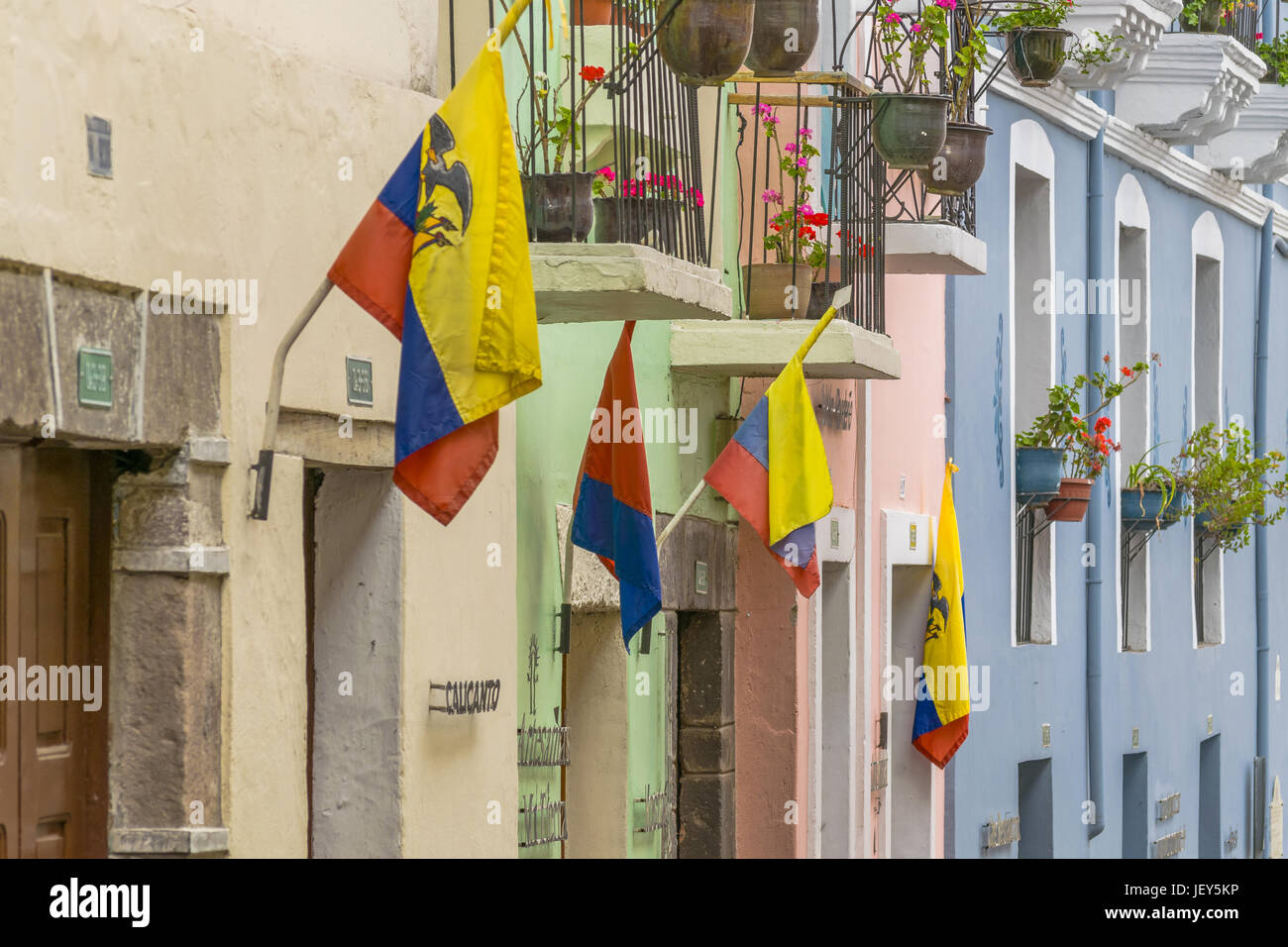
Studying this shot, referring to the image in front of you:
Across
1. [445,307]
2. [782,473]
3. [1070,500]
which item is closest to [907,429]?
[1070,500]

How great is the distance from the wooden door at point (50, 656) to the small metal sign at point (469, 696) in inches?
58.3

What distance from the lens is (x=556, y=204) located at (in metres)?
7.25

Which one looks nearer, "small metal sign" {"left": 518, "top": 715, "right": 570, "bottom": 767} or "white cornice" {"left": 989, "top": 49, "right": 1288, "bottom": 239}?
"small metal sign" {"left": 518, "top": 715, "right": 570, "bottom": 767}

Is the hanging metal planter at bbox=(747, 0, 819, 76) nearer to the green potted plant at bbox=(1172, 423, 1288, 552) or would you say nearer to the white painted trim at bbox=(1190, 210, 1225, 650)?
the green potted plant at bbox=(1172, 423, 1288, 552)

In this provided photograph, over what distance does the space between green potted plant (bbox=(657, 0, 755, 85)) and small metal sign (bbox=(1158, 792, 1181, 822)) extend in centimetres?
1092

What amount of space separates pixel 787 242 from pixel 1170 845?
8.63 meters

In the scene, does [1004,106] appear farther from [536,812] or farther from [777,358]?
[536,812]

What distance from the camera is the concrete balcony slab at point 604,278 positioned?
281 inches

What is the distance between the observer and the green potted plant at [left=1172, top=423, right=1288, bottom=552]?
679 inches

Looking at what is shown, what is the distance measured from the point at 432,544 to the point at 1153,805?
11.3 metres

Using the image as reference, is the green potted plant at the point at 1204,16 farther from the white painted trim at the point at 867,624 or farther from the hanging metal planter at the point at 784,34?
the hanging metal planter at the point at 784,34

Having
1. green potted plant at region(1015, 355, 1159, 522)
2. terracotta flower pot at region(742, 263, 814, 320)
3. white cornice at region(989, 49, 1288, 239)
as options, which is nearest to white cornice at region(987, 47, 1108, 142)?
white cornice at region(989, 49, 1288, 239)
